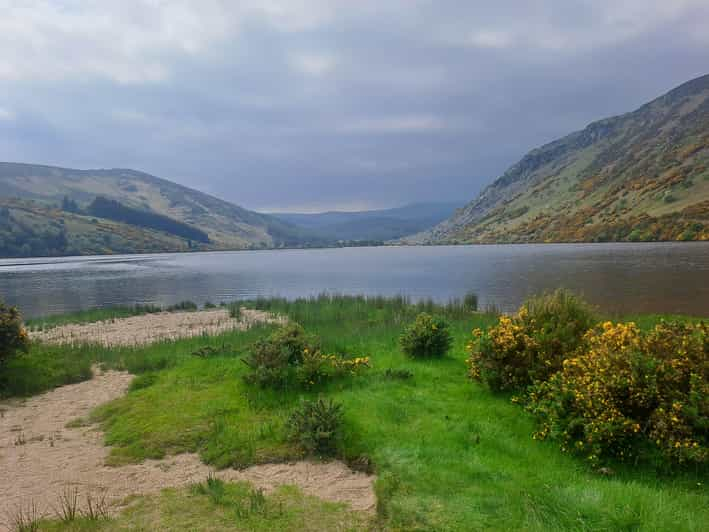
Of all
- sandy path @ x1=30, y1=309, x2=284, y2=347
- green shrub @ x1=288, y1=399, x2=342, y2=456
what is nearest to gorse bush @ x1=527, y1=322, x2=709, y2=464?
green shrub @ x1=288, y1=399, x2=342, y2=456

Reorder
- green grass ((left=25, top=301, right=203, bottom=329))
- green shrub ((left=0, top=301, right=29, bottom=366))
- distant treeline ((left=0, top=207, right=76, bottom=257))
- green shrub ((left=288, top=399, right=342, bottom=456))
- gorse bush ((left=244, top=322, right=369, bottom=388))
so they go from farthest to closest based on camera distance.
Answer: distant treeline ((left=0, top=207, right=76, bottom=257)), green grass ((left=25, top=301, right=203, bottom=329)), green shrub ((left=0, top=301, right=29, bottom=366)), gorse bush ((left=244, top=322, right=369, bottom=388)), green shrub ((left=288, top=399, right=342, bottom=456))

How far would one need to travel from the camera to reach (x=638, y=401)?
6.20 metres

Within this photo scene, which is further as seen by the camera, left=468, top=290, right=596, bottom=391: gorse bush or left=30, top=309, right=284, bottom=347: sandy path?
left=30, top=309, right=284, bottom=347: sandy path

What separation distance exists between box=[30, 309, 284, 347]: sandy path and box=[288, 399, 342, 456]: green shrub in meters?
11.2

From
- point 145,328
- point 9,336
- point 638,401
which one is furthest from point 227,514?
point 145,328

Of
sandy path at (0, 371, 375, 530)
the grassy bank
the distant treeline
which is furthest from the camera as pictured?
the distant treeline

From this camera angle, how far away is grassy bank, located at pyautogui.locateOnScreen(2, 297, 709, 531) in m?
4.94

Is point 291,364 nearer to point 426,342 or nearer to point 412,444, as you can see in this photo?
point 426,342

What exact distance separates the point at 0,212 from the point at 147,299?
543 feet

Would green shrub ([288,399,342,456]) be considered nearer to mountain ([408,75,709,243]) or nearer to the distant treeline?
mountain ([408,75,709,243])

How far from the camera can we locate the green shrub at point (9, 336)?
1175 cm

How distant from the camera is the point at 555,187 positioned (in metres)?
190

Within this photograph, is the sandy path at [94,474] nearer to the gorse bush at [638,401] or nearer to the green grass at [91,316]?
the gorse bush at [638,401]

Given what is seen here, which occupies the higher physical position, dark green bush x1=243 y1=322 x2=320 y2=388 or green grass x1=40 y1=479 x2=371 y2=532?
dark green bush x1=243 y1=322 x2=320 y2=388
